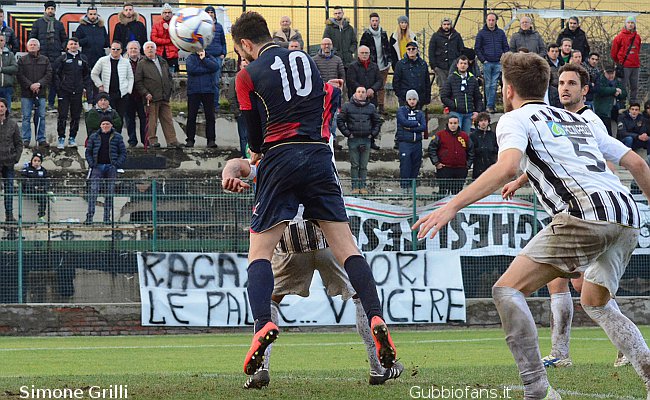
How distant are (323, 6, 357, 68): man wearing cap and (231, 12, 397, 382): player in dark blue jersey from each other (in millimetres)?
16667

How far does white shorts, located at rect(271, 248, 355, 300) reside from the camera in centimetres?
859

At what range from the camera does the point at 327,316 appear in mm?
18281

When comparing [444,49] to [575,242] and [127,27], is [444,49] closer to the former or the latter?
[127,27]

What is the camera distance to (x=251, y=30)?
25.8 feet

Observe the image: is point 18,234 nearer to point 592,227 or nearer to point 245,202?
point 245,202

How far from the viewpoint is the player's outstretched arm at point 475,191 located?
19.4 feet

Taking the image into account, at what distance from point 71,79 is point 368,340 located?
15.2m

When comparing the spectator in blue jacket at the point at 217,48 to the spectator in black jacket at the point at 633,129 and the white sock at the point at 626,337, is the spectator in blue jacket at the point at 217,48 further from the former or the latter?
the white sock at the point at 626,337

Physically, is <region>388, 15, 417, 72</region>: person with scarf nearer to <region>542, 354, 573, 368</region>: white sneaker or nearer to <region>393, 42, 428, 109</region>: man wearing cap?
<region>393, 42, 428, 109</region>: man wearing cap

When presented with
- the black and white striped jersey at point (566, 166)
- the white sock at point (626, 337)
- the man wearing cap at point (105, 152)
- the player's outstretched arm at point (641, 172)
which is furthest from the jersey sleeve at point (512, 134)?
the man wearing cap at point (105, 152)

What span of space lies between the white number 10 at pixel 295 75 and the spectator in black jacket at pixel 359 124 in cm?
1340

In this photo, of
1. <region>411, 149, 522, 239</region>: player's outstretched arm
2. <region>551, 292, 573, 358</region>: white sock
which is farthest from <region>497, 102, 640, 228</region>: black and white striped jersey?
<region>551, 292, 573, 358</region>: white sock

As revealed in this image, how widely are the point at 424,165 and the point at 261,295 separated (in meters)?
17.5

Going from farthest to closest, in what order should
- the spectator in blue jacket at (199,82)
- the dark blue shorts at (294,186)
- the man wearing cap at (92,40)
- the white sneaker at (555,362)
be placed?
the man wearing cap at (92,40), the spectator in blue jacket at (199,82), the white sneaker at (555,362), the dark blue shorts at (294,186)
